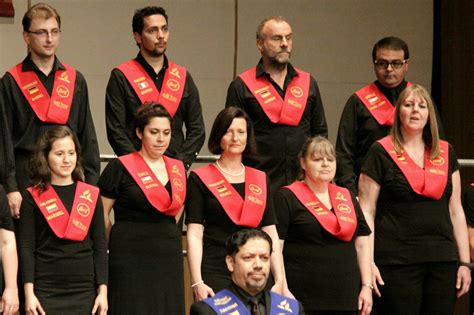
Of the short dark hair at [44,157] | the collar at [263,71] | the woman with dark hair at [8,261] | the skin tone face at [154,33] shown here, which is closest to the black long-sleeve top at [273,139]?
the collar at [263,71]

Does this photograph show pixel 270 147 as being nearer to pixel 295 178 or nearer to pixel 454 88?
pixel 295 178

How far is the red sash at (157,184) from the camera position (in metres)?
5.47

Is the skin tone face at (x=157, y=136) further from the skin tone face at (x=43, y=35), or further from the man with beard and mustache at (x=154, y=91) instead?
the skin tone face at (x=43, y=35)

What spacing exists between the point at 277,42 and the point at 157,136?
93 cm

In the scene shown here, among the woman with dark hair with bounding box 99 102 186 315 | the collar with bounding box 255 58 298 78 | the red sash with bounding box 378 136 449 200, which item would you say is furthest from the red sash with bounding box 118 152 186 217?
the red sash with bounding box 378 136 449 200

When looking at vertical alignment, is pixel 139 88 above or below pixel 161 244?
above

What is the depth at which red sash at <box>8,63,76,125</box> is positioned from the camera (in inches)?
221

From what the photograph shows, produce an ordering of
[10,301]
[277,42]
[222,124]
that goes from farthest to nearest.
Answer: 1. [277,42]
2. [222,124]
3. [10,301]

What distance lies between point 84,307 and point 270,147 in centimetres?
130

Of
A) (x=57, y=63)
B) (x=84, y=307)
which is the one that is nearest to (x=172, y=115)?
(x=57, y=63)

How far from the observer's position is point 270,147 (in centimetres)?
599

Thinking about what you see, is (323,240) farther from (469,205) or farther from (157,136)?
(469,205)

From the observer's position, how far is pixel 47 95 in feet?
18.5

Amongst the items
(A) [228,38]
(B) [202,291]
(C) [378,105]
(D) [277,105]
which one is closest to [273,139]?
(D) [277,105]
